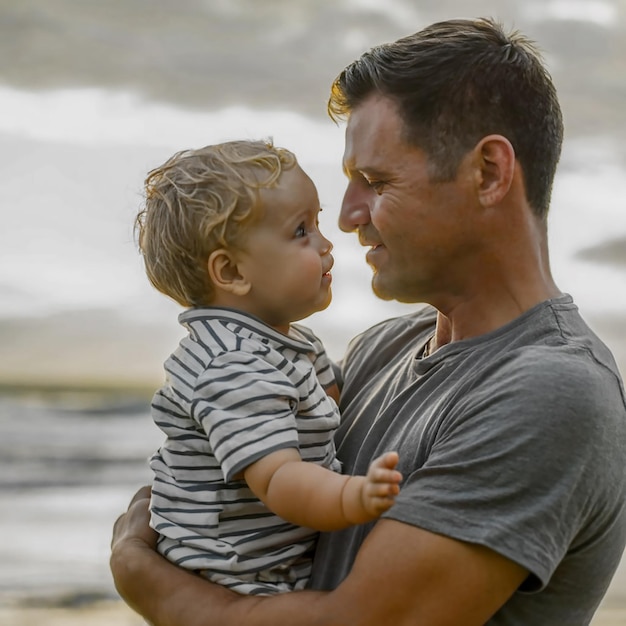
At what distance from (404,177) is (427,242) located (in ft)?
0.49

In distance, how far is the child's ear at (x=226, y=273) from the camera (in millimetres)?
1955

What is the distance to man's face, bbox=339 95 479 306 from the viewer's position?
215cm

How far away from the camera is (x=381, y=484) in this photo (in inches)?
60.1

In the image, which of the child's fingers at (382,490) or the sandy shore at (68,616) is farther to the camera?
the sandy shore at (68,616)

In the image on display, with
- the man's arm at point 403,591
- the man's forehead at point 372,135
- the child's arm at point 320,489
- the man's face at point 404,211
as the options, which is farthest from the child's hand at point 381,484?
the man's forehead at point 372,135

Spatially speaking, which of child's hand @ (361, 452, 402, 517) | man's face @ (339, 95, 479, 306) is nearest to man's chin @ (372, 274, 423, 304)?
man's face @ (339, 95, 479, 306)

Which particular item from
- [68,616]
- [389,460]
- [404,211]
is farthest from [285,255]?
[68,616]

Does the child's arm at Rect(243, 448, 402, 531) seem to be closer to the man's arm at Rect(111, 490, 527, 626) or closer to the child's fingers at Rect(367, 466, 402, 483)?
the child's fingers at Rect(367, 466, 402, 483)

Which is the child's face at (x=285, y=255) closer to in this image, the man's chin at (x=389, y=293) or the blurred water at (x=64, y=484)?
the man's chin at (x=389, y=293)

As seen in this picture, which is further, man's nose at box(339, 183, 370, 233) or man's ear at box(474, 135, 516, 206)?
man's nose at box(339, 183, 370, 233)

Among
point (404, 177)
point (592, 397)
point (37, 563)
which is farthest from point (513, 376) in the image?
point (37, 563)

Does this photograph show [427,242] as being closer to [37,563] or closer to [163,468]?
[163,468]

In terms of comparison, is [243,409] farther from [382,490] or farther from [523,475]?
[523,475]

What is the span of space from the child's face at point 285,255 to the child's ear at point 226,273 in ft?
0.07
